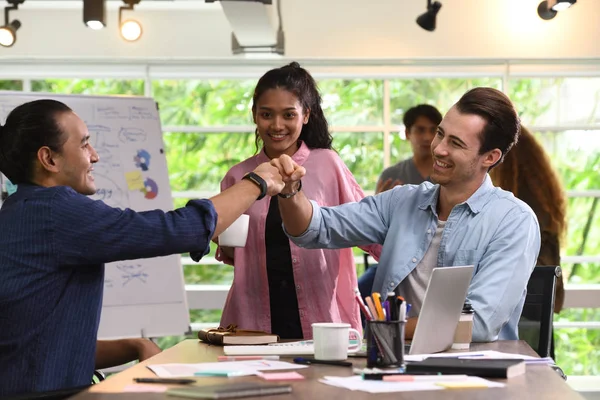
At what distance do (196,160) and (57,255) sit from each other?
511 cm

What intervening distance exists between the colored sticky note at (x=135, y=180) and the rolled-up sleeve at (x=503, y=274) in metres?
2.59

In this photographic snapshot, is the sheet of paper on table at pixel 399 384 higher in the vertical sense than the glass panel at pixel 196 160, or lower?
lower

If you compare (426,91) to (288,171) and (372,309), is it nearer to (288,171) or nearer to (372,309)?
(288,171)

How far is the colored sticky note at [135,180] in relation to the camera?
4.66 metres

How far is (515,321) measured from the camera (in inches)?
98.9

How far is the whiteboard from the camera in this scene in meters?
4.54

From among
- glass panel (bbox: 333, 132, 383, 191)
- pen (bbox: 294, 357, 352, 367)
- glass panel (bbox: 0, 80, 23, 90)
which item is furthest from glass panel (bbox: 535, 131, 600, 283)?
pen (bbox: 294, 357, 352, 367)

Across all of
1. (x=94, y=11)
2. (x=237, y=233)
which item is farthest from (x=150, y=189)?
(x=237, y=233)

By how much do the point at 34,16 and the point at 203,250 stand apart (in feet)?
17.0

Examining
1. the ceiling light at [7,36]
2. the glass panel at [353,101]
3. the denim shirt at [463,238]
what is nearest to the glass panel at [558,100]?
the glass panel at [353,101]

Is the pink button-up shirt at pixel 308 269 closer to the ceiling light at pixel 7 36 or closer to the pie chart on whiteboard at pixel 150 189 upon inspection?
the pie chart on whiteboard at pixel 150 189

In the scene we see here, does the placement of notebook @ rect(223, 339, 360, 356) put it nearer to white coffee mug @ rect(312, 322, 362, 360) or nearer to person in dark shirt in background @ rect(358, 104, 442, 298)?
white coffee mug @ rect(312, 322, 362, 360)

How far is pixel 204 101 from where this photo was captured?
23.6 ft

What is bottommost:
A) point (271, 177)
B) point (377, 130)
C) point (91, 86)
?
point (271, 177)
